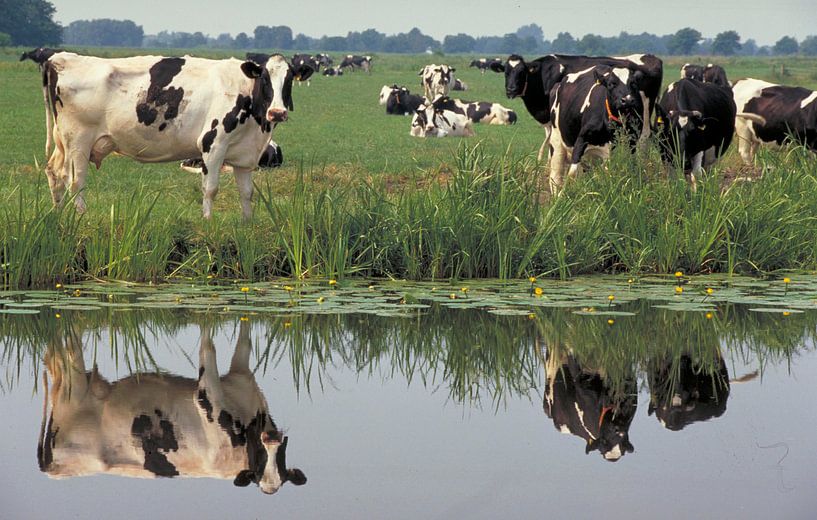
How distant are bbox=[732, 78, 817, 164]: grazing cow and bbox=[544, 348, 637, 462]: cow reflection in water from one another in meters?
12.0

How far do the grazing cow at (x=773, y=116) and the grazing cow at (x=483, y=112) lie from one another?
41.0 ft

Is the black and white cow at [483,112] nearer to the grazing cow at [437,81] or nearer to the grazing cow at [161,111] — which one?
the grazing cow at [437,81]

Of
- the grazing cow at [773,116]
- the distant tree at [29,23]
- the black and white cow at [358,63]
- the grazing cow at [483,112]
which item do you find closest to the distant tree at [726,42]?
the distant tree at [29,23]

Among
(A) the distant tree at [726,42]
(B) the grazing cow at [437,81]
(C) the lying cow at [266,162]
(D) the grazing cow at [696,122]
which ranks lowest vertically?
(A) the distant tree at [726,42]

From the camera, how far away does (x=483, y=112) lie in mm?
33031

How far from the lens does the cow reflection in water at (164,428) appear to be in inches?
213

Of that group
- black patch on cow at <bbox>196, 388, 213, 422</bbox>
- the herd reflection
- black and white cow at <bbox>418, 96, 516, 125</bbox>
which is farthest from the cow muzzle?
black and white cow at <bbox>418, 96, 516, 125</bbox>

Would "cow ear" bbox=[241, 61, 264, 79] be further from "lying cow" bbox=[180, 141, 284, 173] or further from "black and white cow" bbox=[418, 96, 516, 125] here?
"black and white cow" bbox=[418, 96, 516, 125]

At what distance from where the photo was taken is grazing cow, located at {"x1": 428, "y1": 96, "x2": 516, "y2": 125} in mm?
32094

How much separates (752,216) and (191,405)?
664cm

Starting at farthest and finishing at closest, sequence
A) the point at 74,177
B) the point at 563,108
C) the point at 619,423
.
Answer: the point at 563,108, the point at 74,177, the point at 619,423

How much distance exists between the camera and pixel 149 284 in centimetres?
1018

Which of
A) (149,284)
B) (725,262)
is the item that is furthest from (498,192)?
(149,284)

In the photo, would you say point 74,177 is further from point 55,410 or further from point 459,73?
point 459,73
